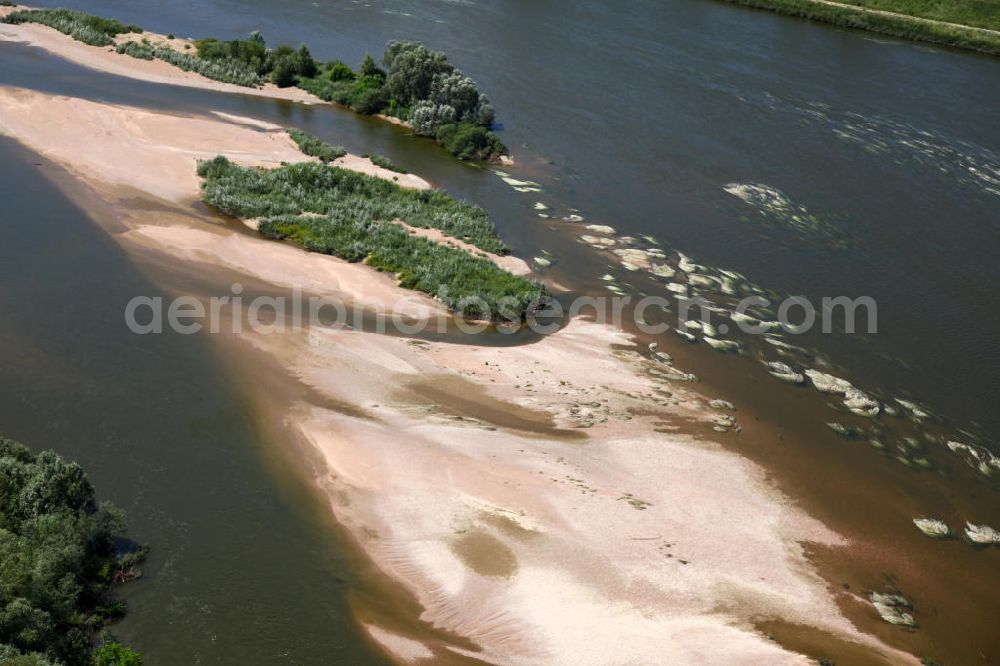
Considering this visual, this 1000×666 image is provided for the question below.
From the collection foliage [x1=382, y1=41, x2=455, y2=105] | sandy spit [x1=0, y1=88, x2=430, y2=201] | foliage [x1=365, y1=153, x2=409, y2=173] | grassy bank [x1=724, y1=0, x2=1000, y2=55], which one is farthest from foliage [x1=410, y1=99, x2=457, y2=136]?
grassy bank [x1=724, y1=0, x2=1000, y2=55]

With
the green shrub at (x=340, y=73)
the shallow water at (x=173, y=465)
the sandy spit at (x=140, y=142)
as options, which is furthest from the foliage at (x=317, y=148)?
the shallow water at (x=173, y=465)

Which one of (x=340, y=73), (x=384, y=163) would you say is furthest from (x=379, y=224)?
(x=340, y=73)

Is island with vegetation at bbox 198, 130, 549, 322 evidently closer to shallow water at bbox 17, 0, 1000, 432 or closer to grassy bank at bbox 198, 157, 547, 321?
grassy bank at bbox 198, 157, 547, 321

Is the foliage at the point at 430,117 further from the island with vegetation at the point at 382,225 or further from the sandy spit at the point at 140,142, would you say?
the island with vegetation at the point at 382,225

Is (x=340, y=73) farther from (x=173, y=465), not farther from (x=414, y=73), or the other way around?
(x=173, y=465)

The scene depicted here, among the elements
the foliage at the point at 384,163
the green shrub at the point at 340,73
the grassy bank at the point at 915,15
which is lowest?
the foliage at the point at 384,163

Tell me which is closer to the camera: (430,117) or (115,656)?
(115,656)
